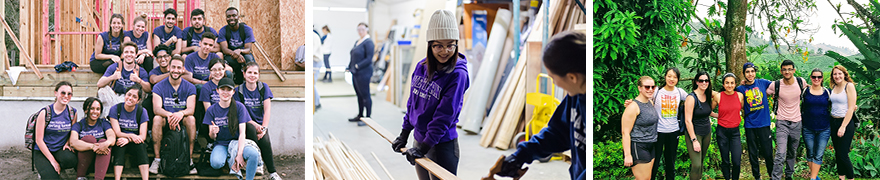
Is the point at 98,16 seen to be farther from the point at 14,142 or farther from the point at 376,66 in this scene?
the point at 376,66

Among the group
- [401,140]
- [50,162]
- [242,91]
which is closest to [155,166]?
[50,162]

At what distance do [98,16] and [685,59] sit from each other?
3826mm

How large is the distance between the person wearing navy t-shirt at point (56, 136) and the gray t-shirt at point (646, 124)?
3.62 m

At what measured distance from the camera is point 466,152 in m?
3.53

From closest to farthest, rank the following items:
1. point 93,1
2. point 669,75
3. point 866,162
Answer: point 93,1 → point 669,75 → point 866,162

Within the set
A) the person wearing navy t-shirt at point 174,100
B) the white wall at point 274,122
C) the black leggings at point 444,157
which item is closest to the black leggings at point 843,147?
the black leggings at point 444,157

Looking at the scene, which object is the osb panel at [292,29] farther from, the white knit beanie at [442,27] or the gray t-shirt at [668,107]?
the gray t-shirt at [668,107]

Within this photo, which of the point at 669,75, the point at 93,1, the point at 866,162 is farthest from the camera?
the point at 866,162

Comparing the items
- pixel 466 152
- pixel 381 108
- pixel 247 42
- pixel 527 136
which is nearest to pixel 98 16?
pixel 247 42

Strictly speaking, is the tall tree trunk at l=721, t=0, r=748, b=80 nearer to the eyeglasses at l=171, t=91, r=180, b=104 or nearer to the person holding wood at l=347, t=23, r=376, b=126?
the person holding wood at l=347, t=23, r=376, b=126

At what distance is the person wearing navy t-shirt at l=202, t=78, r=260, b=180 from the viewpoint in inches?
133

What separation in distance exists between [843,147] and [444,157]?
2861mm

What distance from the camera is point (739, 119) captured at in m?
3.70

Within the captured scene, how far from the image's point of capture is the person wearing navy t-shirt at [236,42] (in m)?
3.39
